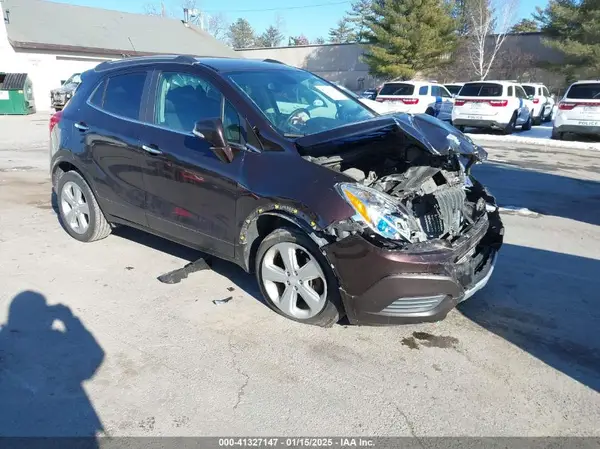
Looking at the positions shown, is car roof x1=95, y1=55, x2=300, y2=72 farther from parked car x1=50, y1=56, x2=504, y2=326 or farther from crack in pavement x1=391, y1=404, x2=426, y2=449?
crack in pavement x1=391, y1=404, x2=426, y2=449

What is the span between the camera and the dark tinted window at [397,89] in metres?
19.4

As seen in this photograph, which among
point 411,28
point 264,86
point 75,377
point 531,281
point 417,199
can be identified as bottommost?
point 75,377

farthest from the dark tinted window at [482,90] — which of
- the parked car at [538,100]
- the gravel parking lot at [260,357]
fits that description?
the gravel parking lot at [260,357]

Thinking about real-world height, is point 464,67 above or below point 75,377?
above

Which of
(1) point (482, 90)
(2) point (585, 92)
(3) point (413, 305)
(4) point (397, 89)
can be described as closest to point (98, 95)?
(3) point (413, 305)

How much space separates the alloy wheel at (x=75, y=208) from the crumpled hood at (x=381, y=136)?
280 centimetres

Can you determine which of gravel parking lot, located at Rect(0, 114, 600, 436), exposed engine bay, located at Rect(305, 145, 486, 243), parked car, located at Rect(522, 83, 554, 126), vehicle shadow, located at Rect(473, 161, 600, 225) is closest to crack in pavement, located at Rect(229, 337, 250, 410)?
gravel parking lot, located at Rect(0, 114, 600, 436)

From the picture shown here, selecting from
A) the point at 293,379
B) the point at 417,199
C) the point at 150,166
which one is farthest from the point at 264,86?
the point at 293,379

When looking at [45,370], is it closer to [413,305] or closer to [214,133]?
[214,133]

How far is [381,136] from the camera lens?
3584 mm

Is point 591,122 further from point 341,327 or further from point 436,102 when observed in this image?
point 341,327

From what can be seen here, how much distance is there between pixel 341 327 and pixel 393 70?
36975 mm

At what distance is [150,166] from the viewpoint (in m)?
4.24

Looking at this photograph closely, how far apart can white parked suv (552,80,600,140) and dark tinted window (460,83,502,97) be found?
2.32m
